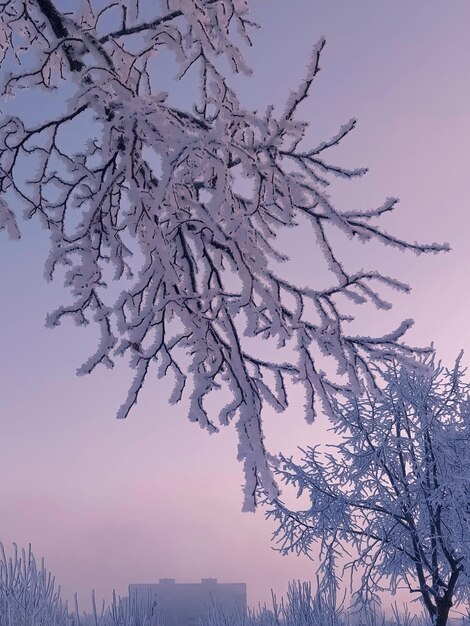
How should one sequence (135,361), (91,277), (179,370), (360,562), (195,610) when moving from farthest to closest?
(195,610), (360,562), (179,370), (91,277), (135,361)

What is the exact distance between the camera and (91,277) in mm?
4113

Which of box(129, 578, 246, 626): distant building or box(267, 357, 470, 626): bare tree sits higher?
box(267, 357, 470, 626): bare tree

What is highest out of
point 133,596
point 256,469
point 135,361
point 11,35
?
point 11,35

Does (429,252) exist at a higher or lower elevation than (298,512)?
higher

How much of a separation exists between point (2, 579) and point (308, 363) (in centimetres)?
526

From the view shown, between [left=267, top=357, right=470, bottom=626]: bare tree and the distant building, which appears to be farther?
the distant building

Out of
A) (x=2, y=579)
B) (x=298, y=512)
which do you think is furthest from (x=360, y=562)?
(x=2, y=579)

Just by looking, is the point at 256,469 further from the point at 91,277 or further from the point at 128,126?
the point at 128,126

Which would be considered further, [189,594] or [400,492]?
[189,594]

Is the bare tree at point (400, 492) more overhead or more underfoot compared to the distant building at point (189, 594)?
more overhead

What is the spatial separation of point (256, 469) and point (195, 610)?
49050 mm

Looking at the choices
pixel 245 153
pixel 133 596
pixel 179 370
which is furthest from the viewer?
pixel 133 596

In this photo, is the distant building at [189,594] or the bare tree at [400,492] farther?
the distant building at [189,594]

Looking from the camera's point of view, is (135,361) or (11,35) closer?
(135,361)
